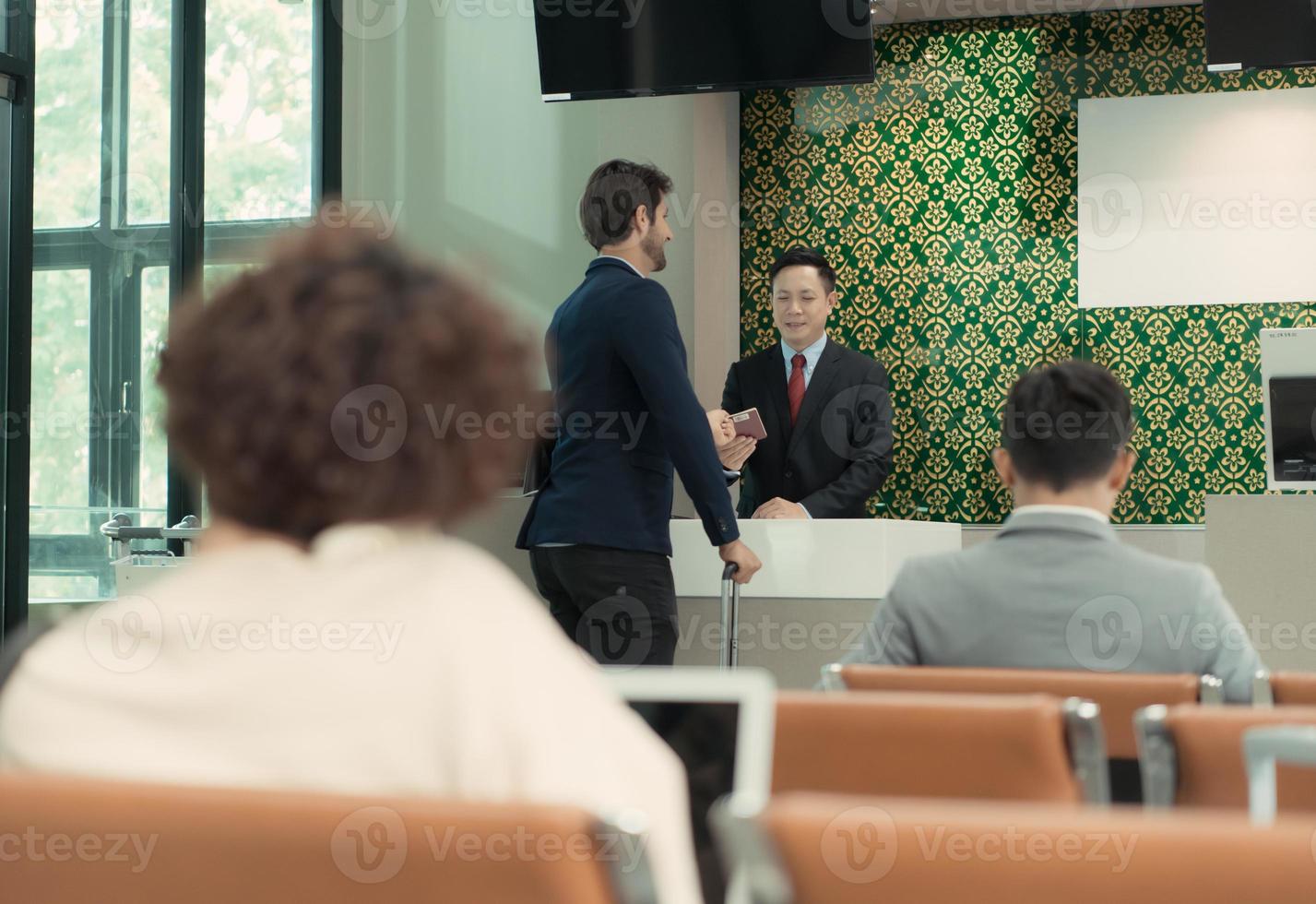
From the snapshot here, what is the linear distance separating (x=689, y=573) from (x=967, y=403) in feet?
9.47

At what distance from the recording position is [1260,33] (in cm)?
461

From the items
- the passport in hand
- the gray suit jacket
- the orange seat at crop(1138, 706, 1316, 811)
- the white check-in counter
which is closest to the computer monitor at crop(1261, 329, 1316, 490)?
the white check-in counter

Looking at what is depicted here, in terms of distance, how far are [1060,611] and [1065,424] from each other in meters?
0.35

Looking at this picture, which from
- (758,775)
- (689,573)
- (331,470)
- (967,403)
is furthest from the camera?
(967,403)

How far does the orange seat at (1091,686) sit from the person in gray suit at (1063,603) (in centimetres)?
28

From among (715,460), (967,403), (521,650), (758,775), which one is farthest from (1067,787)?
(967,403)

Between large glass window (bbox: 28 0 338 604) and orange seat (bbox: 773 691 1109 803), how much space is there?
311 centimetres

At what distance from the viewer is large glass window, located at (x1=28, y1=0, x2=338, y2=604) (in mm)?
4117

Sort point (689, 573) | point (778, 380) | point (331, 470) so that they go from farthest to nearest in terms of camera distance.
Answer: point (778, 380) → point (689, 573) → point (331, 470)

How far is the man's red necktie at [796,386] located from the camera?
5531 mm

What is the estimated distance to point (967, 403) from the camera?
650 centimetres

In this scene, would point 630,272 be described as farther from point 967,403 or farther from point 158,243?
point 967,403

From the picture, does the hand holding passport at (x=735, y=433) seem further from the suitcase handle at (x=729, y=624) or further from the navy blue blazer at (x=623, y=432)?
the navy blue blazer at (x=623, y=432)

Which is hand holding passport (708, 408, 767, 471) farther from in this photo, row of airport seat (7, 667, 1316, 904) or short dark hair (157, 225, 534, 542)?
row of airport seat (7, 667, 1316, 904)
